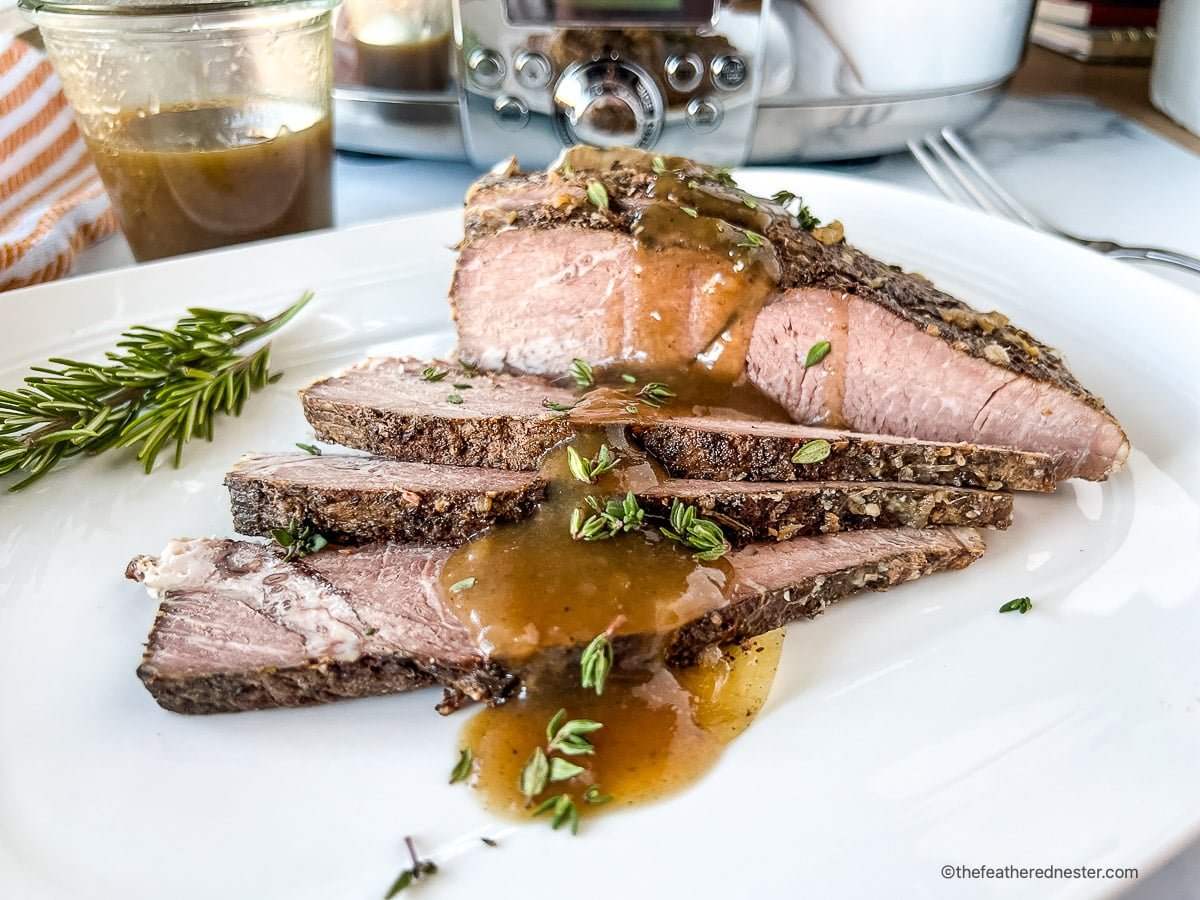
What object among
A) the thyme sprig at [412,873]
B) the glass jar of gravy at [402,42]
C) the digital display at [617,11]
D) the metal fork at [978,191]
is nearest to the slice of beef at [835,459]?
the thyme sprig at [412,873]

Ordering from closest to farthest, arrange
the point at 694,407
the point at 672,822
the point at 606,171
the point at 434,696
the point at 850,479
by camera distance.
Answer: the point at 672,822 < the point at 434,696 < the point at 850,479 < the point at 694,407 < the point at 606,171

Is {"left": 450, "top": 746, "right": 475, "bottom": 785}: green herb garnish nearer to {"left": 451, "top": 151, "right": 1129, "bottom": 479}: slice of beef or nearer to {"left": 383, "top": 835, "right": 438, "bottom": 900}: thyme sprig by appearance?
{"left": 383, "top": 835, "right": 438, "bottom": 900}: thyme sprig

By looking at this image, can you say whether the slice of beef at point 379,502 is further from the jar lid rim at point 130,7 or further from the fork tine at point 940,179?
the fork tine at point 940,179

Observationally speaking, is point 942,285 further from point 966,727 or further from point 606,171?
point 966,727

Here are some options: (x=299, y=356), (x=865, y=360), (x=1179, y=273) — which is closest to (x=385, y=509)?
(x=299, y=356)

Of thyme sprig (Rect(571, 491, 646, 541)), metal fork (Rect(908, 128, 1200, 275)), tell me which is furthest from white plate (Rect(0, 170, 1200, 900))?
metal fork (Rect(908, 128, 1200, 275))

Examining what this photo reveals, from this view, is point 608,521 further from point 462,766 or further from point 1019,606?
point 1019,606

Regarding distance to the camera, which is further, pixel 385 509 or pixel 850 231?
pixel 850 231

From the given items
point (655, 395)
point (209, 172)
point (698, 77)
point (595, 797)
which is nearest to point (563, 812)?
point (595, 797)
